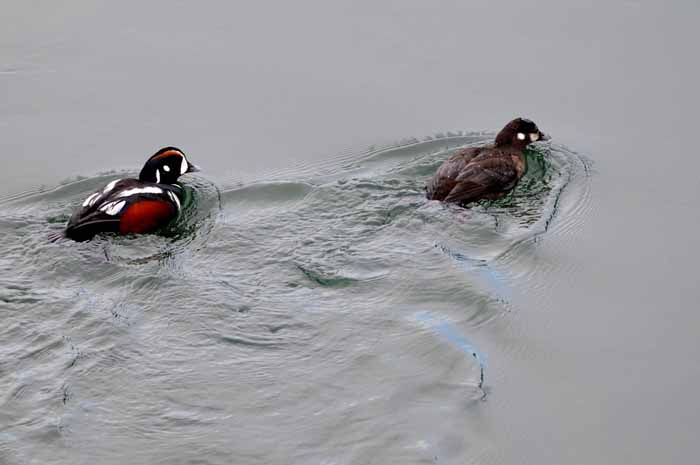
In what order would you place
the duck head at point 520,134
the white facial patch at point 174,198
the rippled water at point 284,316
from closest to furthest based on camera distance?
the rippled water at point 284,316, the white facial patch at point 174,198, the duck head at point 520,134

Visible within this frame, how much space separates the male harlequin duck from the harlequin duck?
8.40ft

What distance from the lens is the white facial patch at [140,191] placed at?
10.7 metres

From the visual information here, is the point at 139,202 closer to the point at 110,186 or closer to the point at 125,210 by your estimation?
the point at 125,210

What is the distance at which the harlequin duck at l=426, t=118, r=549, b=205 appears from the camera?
11195mm

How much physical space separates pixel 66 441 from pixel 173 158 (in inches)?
155

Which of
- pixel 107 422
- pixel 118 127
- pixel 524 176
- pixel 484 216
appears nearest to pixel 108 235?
pixel 118 127

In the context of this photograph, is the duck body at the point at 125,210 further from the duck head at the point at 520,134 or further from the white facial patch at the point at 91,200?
the duck head at the point at 520,134

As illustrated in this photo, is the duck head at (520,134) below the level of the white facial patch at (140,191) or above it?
above

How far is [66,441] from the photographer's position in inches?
314

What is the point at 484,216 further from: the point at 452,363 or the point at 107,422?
the point at 107,422

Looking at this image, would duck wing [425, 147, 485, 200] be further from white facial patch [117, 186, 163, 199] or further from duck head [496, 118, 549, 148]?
white facial patch [117, 186, 163, 199]

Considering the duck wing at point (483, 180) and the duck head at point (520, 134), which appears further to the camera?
Answer: the duck head at point (520, 134)

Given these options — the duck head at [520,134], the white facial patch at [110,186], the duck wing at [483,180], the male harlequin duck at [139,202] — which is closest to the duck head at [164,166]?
the male harlequin duck at [139,202]

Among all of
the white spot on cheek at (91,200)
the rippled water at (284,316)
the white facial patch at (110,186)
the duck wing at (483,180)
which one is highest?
the white facial patch at (110,186)
